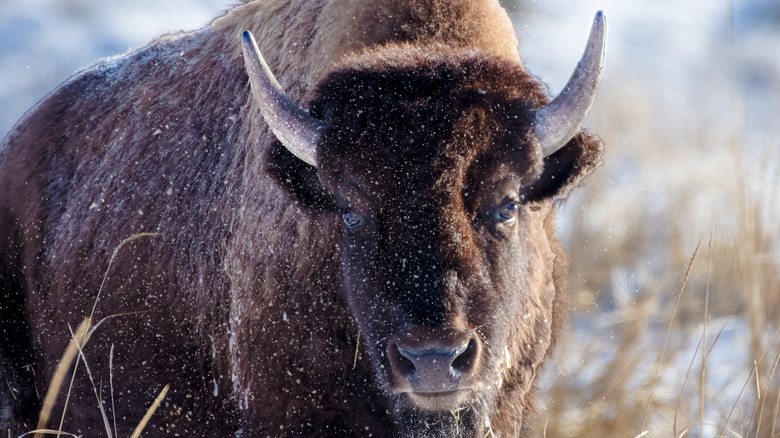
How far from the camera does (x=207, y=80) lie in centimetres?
384

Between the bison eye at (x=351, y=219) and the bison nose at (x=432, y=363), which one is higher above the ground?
the bison eye at (x=351, y=219)

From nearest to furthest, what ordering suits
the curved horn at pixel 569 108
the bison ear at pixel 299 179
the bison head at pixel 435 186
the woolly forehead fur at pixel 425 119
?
1. the bison head at pixel 435 186
2. the woolly forehead fur at pixel 425 119
3. the curved horn at pixel 569 108
4. the bison ear at pixel 299 179

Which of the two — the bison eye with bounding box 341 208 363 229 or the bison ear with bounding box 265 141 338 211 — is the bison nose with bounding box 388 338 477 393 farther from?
the bison ear with bounding box 265 141 338 211

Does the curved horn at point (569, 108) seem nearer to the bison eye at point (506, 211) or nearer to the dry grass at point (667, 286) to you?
the bison eye at point (506, 211)

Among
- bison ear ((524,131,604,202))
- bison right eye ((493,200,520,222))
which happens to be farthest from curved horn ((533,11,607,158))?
bison right eye ((493,200,520,222))

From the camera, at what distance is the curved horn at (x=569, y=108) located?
286 centimetres

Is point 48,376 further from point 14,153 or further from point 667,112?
point 667,112

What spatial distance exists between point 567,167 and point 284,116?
104 cm

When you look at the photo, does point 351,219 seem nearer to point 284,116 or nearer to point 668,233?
point 284,116

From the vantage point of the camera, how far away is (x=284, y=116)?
115 inches

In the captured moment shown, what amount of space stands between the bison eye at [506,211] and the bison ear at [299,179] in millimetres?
573

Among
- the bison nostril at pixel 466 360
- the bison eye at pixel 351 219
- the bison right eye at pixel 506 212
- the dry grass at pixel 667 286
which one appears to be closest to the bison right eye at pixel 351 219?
the bison eye at pixel 351 219

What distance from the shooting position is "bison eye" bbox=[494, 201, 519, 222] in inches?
114

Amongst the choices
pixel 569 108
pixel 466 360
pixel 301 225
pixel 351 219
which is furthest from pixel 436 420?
pixel 569 108
